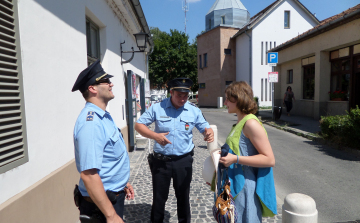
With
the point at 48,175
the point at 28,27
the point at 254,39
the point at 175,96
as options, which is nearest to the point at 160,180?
the point at 175,96

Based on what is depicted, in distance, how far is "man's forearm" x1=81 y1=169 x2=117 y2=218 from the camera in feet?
5.18

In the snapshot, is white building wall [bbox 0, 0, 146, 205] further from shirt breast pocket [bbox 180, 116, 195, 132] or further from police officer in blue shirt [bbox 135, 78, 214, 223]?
shirt breast pocket [bbox 180, 116, 195, 132]

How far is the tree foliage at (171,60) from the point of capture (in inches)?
1545

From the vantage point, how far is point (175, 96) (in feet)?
9.82

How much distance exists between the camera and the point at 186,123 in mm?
3037

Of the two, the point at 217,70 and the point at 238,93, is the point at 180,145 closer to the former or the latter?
the point at 238,93

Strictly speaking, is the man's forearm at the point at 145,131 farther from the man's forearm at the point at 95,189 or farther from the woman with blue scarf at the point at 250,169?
the man's forearm at the point at 95,189

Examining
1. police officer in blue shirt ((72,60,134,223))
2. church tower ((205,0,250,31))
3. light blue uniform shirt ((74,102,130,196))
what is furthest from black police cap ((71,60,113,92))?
church tower ((205,0,250,31))

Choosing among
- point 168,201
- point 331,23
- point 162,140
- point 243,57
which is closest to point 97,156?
point 162,140

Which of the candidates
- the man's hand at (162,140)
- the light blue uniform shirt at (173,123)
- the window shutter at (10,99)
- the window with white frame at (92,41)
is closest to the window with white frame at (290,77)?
the window with white frame at (92,41)

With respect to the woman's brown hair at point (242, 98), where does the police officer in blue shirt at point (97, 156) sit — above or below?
below

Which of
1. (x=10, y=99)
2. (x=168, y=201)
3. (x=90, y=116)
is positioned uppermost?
(x=10, y=99)

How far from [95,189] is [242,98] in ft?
4.48

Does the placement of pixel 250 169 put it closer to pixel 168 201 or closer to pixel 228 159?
pixel 228 159
